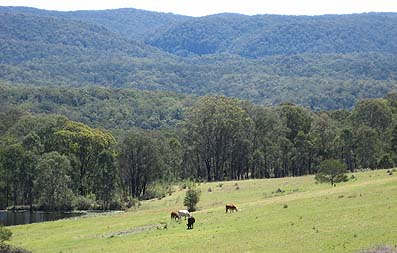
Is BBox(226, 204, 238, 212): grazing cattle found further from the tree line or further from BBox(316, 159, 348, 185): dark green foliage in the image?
the tree line

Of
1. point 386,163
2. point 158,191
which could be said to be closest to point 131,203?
point 158,191

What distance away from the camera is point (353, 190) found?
53.3 metres

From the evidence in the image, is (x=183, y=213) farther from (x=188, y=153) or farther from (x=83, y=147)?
(x=188, y=153)

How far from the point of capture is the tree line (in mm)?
96688

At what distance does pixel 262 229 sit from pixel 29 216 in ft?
183

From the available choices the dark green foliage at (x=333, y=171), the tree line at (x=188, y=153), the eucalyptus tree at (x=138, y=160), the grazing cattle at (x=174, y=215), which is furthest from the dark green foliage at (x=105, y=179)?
the grazing cattle at (x=174, y=215)

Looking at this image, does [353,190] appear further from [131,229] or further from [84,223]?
Answer: [84,223]

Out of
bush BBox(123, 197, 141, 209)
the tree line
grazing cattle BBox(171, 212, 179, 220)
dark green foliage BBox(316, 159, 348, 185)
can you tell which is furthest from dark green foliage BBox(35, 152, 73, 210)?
grazing cattle BBox(171, 212, 179, 220)

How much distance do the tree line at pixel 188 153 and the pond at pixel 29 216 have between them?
4.28 meters

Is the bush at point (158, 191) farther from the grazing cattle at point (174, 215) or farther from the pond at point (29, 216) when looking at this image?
the grazing cattle at point (174, 215)

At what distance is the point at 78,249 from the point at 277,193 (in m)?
29.2

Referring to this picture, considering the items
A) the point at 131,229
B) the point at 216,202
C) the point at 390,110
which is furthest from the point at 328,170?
the point at 390,110

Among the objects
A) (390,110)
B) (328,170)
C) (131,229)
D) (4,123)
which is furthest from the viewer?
(4,123)

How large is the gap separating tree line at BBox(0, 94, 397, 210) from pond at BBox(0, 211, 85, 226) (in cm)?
428
